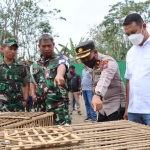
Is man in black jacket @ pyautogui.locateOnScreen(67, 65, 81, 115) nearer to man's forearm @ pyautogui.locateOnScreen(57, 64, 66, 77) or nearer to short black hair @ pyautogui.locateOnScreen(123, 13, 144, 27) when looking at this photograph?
man's forearm @ pyautogui.locateOnScreen(57, 64, 66, 77)

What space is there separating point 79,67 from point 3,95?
12563 mm

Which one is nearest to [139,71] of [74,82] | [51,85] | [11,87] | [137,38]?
[137,38]

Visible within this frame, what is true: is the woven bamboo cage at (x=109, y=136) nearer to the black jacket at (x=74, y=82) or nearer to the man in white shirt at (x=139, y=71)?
the man in white shirt at (x=139, y=71)

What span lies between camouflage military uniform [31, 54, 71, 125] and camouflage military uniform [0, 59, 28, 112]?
1.15 feet

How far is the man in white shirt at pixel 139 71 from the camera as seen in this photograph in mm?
2715

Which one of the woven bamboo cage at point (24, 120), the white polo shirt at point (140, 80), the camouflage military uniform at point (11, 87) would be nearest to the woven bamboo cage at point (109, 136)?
the white polo shirt at point (140, 80)

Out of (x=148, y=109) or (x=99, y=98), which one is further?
(x=148, y=109)

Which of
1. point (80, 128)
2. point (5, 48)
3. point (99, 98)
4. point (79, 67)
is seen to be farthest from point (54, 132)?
point (79, 67)

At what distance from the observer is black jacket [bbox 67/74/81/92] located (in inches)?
343

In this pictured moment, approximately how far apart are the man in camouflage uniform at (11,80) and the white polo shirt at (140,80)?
4.62 feet

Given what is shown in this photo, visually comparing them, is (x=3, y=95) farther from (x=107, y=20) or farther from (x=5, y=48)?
(x=107, y=20)

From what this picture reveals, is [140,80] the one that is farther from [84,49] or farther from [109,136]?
[109,136]

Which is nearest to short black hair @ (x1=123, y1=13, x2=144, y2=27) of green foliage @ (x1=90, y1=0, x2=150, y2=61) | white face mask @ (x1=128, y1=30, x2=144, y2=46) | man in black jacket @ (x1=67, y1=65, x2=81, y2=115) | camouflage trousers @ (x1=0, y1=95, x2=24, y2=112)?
white face mask @ (x1=128, y1=30, x2=144, y2=46)

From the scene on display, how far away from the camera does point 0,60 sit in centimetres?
Result: 364
